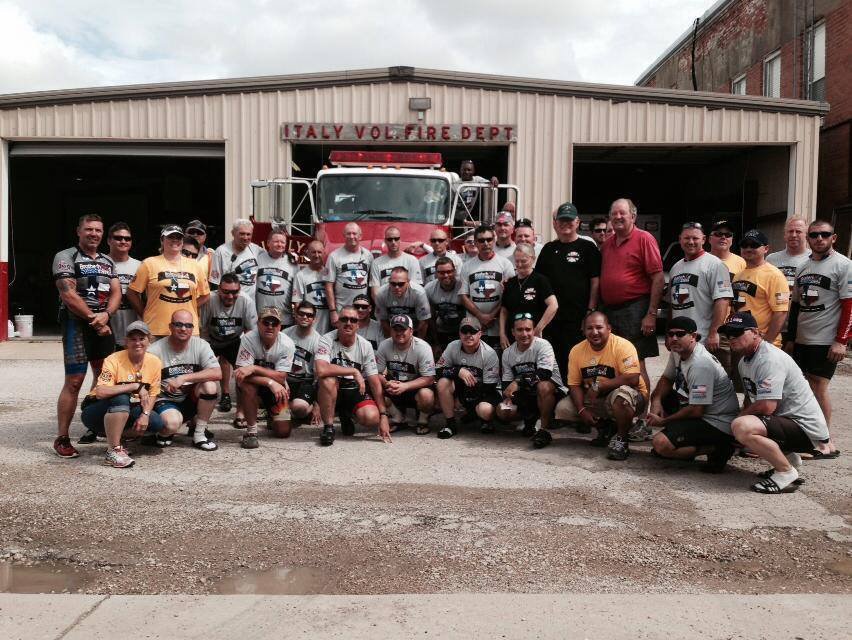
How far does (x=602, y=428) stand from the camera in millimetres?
6844

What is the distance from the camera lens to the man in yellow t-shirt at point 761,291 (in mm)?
6680

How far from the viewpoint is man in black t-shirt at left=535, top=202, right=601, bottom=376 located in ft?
24.1

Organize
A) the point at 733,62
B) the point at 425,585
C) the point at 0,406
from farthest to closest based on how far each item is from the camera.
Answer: the point at 733,62, the point at 0,406, the point at 425,585

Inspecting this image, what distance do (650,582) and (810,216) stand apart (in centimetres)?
1338

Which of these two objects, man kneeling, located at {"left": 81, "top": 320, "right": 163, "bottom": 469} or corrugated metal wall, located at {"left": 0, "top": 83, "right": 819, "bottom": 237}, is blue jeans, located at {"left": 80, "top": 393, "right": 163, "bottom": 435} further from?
corrugated metal wall, located at {"left": 0, "top": 83, "right": 819, "bottom": 237}

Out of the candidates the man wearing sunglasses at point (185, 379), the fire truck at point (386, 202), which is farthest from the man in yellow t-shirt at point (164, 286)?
the fire truck at point (386, 202)

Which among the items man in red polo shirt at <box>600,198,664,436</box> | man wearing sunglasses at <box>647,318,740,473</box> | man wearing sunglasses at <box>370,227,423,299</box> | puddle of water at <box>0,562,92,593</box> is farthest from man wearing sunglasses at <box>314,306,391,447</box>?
puddle of water at <box>0,562,92,593</box>

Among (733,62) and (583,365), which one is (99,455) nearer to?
(583,365)

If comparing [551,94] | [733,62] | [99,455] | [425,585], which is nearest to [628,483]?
[425,585]

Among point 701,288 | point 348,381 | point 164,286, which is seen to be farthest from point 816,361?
point 164,286

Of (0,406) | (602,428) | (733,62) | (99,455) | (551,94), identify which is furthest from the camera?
(733,62)

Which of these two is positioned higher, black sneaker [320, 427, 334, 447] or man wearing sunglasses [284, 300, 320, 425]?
man wearing sunglasses [284, 300, 320, 425]

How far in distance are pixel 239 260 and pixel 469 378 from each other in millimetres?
2730

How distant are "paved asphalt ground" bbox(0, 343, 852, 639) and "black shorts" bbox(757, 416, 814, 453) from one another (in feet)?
1.01
